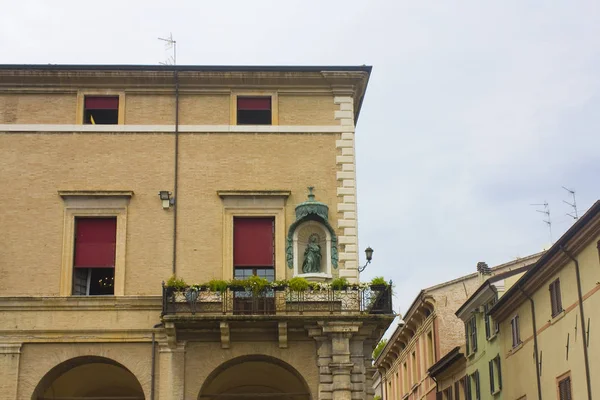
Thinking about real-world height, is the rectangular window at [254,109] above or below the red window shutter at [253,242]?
above

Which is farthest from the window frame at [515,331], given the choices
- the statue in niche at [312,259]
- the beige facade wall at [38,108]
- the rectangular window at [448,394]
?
the beige facade wall at [38,108]

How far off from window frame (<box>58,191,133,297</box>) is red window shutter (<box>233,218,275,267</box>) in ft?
10.4

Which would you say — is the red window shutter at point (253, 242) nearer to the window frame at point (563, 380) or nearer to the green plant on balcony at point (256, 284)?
the green plant on balcony at point (256, 284)

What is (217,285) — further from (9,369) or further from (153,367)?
(9,369)

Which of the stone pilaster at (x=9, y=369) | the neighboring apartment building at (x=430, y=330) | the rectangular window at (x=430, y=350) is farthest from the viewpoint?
the rectangular window at (x=430, y=350)

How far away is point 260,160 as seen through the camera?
2769 cm

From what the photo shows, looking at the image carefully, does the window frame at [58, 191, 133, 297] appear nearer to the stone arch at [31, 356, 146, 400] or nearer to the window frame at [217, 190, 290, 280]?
the stone arch at [31, 356, 146, 400]

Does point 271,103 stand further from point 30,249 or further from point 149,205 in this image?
point 30,249

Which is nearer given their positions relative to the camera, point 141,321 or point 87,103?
point 141,321

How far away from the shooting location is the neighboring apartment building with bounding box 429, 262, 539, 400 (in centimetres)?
3641

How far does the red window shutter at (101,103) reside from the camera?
28156 millimetres

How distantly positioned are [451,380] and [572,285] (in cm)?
1839


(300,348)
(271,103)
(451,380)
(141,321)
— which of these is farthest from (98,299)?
(451,380)

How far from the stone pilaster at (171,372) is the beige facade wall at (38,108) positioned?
24.4 feet
